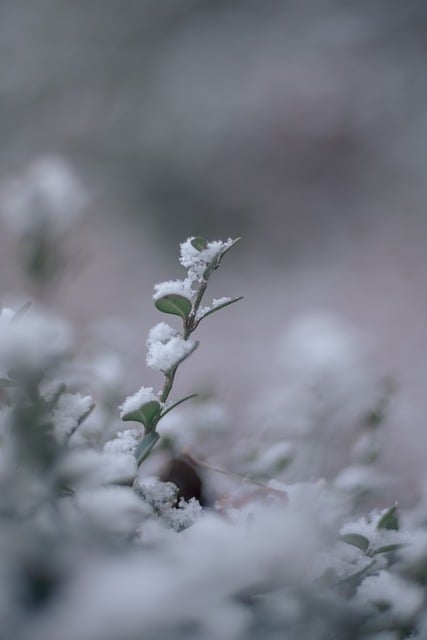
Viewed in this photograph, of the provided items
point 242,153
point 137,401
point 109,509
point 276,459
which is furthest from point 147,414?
point 242,153

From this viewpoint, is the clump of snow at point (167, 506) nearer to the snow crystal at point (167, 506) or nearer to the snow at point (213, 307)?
the snow crystal at point (167, 506)

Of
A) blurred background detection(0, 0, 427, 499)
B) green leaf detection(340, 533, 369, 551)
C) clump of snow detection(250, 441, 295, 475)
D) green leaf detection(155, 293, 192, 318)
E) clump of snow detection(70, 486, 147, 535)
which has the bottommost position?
clump of snow detection(70, 486, 147, 535)

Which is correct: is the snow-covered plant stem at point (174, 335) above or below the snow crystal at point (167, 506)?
above

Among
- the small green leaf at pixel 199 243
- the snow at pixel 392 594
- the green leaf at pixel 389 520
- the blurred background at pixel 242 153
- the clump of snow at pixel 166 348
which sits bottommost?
the snow at pixel 392 594

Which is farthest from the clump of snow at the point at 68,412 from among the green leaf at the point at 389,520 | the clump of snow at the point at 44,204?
the green leaf at the point at 389,520

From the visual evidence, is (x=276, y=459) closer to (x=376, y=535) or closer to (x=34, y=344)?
(x=376, y=535)

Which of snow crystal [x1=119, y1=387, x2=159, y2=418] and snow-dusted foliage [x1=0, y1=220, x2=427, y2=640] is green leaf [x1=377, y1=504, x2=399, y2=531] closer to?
snow-dusted foliage [x1=0, y1=220, x2=427, y2=640]

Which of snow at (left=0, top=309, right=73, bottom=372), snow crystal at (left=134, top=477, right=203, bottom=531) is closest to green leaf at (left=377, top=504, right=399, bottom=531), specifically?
snow crystal at (left=134, top=477, right=203, bottom=531)
